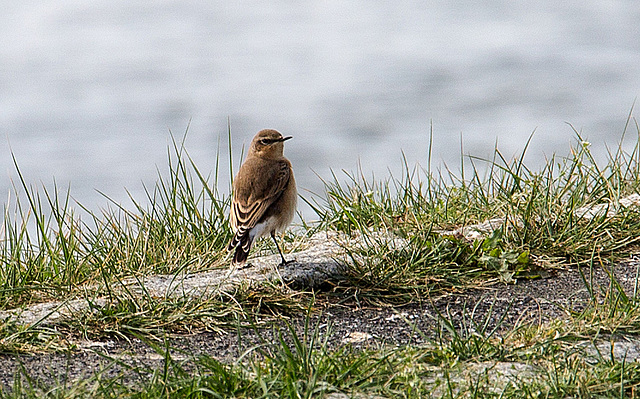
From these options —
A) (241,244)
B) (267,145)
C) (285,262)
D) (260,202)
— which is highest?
(267,145)

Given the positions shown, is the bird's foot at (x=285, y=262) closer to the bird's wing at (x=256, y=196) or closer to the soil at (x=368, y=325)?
the bird's wing at (x=256, y=196)

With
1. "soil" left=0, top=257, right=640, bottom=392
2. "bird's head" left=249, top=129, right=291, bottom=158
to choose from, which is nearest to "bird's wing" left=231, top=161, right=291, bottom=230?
"bird's head" left=249, top=129, right=291, bottom=158

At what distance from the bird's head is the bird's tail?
0.92 metres

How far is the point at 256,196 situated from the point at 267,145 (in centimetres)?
64

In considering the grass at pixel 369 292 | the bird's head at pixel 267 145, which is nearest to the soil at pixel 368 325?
the grass at pixel 369 292

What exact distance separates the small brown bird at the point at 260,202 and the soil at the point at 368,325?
0.81 meters

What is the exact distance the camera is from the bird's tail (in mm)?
5383

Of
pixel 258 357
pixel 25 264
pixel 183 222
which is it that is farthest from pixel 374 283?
pixel 25 264

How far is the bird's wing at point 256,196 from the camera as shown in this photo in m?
5.64

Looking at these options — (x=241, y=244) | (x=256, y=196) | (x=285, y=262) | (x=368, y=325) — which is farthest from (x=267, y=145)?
(x=368, y=325)

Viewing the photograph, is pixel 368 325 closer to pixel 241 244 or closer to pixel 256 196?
pixel 241 244

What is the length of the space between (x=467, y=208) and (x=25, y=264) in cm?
299

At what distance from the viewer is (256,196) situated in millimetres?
5781

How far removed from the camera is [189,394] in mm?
3447
